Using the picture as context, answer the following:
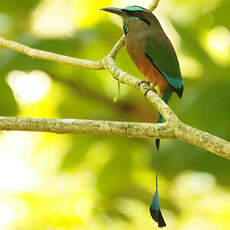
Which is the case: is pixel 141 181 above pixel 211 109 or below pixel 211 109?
below

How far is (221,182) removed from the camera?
3264mm

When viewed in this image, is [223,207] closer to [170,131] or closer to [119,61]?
[119,61]

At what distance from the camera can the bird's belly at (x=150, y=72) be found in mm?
2840

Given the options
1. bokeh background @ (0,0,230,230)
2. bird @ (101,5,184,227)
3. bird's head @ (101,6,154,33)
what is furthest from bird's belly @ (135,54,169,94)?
bokeh background @ (0,0,230,230)

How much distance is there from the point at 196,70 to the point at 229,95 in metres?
0.63

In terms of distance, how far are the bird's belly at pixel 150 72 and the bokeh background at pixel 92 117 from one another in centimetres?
52

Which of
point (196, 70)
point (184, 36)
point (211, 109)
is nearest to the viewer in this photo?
point (211, 109)

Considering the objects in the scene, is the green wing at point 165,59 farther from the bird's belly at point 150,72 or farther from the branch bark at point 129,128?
the branch bark at point 129,128

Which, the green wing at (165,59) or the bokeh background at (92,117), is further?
the bokeh background at (92,117)

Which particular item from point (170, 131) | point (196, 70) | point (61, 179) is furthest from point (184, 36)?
point (170, 131)

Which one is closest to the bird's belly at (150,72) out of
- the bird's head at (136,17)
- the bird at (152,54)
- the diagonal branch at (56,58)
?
the bird at (152,54)

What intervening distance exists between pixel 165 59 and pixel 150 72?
0.11m

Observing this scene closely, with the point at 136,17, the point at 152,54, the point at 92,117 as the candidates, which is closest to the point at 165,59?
the point at 152,54

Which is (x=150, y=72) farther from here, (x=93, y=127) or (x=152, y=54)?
(x=93, y=127)
